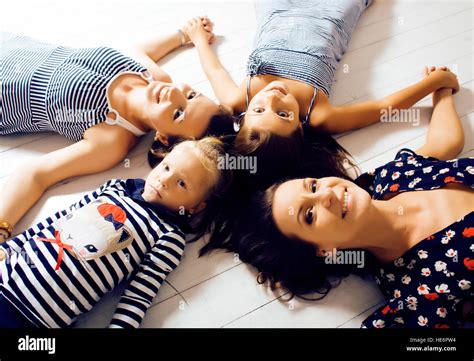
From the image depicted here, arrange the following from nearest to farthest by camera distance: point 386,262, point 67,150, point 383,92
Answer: point 386,262, point 67,150, point 383,92

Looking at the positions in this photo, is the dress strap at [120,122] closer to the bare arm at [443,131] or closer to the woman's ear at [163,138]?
the woman's ear at [163,138]

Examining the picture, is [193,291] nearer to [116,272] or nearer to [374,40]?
[116,272]

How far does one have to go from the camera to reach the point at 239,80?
1.63 m

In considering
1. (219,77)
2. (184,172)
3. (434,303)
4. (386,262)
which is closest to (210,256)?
(184,172)

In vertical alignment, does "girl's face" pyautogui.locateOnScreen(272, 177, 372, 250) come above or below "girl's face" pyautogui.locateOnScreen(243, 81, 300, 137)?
below

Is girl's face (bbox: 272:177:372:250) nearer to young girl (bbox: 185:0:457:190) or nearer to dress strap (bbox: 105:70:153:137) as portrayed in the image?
young girl (bbox: 185:0:457:190)

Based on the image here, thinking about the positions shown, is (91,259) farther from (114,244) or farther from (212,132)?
(212,132)

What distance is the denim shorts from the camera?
148cm

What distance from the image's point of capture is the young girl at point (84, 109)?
1.30 meters

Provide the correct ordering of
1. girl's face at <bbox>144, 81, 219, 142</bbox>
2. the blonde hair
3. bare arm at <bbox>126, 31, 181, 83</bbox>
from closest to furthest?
the blonde hair
girl's face at <bbox>144, 81, 219, 142</bbox>
bare arm at <bbox>126, 31, 181, 83</bbox>

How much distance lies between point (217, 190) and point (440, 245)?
0.56 meters

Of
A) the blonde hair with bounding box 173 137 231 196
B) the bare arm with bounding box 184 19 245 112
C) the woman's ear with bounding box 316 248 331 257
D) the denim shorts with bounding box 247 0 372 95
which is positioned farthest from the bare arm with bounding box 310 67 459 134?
the woman's ear with bounding box 316 248 331 257

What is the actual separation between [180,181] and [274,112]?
348 mm

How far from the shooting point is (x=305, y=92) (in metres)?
1.43
